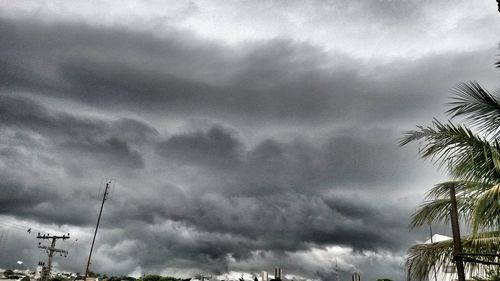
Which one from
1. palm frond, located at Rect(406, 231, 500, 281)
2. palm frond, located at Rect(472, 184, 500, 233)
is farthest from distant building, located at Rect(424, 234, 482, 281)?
palm frond, located at Rect(472, 184, 500, 233)

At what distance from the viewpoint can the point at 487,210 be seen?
7234mm

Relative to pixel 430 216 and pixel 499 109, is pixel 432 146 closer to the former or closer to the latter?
pixel 499 109

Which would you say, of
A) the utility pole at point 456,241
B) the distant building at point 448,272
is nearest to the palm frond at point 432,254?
the distant building at point 448,272

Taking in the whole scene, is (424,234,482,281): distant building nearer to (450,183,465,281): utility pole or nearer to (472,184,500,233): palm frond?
(450,183,465,281): utility pole

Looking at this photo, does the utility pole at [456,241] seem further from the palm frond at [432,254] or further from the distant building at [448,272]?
the palm frond at [432,254]

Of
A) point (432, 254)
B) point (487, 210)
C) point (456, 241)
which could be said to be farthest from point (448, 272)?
point (487, 210)

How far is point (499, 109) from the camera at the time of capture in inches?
301

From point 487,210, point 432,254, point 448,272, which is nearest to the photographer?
point 487,210

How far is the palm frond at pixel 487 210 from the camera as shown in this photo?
20.8ft

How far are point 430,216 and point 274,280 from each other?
5260 millimetres

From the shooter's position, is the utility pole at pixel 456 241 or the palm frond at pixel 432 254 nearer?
the utility pole at pixel 456 241

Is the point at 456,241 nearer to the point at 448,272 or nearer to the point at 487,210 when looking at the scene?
the point at 487,210

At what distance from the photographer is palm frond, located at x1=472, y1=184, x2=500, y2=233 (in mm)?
6329

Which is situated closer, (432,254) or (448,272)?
(432,254)
